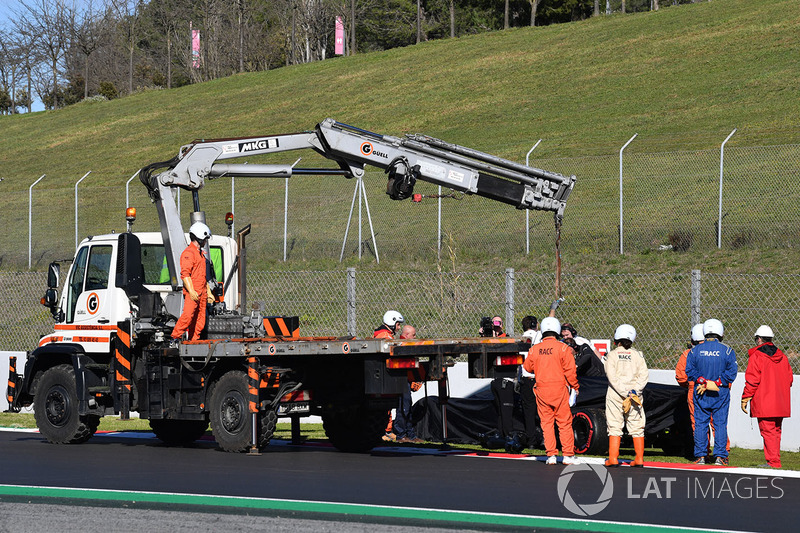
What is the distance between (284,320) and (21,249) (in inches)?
679

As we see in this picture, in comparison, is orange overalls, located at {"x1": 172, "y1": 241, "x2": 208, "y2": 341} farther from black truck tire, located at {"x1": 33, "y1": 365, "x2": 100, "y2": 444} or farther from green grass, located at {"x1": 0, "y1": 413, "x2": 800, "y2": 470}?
green grass, located at {"x1": 0, "y1": 413, "x2": 800, "y2": 470}

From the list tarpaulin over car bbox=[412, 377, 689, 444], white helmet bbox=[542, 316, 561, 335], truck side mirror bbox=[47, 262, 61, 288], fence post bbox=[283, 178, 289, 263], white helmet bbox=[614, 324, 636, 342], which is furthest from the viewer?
fence post bbox=[283, 178, 289, 263]

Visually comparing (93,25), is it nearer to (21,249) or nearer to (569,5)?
(569,5)

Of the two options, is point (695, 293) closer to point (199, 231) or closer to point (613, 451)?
point (613, 451)

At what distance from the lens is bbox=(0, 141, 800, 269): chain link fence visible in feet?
75.9

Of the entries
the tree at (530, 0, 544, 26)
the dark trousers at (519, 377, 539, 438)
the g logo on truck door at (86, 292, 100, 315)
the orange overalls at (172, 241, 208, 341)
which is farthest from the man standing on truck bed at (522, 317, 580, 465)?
the tree at (530, 0, 544, 26)

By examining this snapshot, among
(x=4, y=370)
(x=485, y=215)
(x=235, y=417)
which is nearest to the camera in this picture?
(x=235, y=417)

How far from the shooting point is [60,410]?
559 inches

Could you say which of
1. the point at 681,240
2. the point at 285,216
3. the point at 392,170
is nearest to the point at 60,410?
the point at 392,170

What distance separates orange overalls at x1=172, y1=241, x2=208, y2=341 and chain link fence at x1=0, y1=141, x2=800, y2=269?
32.1 feet

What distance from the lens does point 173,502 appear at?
8.58 meters

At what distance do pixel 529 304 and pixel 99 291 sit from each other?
7264 mm

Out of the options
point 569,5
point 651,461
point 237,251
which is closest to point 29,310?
point 237,251

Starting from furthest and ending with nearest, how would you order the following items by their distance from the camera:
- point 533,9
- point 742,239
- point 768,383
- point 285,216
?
1. point 533,9
2. point 285,216
3. point 742,239
4. point 768,383
